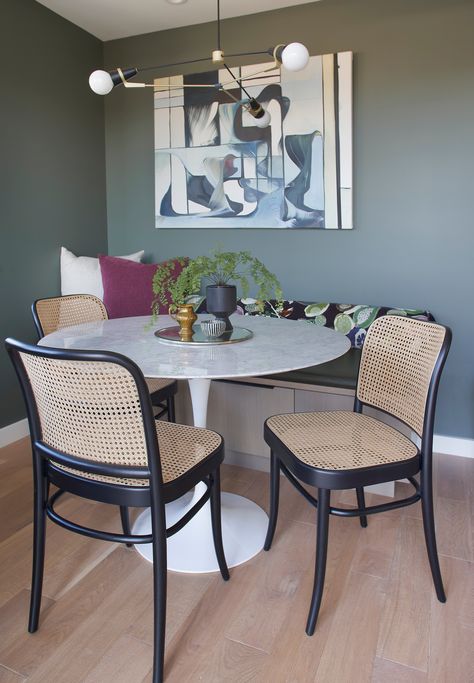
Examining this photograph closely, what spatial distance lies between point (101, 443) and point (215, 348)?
557 millimetres

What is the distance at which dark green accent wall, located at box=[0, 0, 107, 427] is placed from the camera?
2.74 m

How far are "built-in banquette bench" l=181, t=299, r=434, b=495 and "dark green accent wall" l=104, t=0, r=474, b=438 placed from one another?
21 cm

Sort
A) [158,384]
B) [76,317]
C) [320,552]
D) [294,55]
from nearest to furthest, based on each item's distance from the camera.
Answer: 1. [320,552]
2. [294,55]
3. [158,384]
4. [76,317]

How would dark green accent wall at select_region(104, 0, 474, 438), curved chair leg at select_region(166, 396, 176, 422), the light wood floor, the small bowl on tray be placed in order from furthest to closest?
1. dark green accent wall at select_region(104, 0, 474, 438)
2. curved chair leg at select_region(166, 396, 176, 422)
3. the small bowl on tray
4. the light wood floor

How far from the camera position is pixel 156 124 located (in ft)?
10.6

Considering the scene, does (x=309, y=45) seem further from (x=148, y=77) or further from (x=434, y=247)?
(x=434, y=247)

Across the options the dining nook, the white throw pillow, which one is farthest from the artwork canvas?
the white throw pillow

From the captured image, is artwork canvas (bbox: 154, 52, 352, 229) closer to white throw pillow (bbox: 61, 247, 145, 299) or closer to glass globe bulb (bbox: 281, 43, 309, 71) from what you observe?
white throw pillow (bbox: 61, 247, 145, 299)

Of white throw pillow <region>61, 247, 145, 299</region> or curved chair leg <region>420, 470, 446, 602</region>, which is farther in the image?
white throw pillow <region>61, 247, 145, 299</region>

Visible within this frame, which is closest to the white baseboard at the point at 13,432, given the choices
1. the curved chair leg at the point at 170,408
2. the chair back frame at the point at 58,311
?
the chair back frame at the point at 58,311

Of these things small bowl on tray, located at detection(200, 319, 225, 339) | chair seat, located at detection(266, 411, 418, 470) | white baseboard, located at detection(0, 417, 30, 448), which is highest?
small bowl on tray, located at detection(200, 319, 225, 339)

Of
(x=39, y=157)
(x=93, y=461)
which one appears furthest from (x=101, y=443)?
(x=39, y=157)

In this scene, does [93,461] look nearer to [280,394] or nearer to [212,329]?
[212,329]

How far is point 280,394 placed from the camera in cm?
243
